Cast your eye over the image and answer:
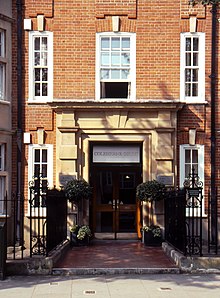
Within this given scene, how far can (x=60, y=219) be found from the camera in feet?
48.4

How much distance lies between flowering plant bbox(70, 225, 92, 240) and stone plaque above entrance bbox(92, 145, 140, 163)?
2.03m

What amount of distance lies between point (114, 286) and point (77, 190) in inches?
205

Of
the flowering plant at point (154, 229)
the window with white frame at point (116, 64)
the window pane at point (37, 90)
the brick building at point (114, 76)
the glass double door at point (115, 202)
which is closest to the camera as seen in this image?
the flowering plant at point (154, 229)

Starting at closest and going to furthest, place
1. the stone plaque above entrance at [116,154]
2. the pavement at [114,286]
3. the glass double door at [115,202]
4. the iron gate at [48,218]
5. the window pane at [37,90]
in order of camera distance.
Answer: the pavement at [114,286], the iron gate at [48,218], the stone plaque above entrance at [116,154], the window pane at [37,90], the glass double door at [115,202]

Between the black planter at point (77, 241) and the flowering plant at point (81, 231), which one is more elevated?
the flowering plant at point (81, 231)

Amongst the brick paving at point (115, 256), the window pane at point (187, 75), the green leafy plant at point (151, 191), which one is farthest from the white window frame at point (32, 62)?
the brick paving at point (115, 256)

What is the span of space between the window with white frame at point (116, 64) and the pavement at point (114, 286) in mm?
6559

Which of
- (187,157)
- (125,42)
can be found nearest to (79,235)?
(187,157)

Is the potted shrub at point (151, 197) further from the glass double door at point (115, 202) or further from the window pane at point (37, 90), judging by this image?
the window pane at point (37, 90)

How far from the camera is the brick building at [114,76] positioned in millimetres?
16391

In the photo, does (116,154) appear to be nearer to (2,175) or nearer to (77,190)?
(77,190)

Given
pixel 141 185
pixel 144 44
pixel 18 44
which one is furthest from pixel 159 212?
pixel 18 44

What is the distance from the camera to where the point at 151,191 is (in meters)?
15.6

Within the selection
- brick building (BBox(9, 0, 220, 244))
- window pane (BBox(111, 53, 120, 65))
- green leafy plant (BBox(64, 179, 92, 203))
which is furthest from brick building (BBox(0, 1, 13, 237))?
window pane (BBox(111, 53, 120, 65))
